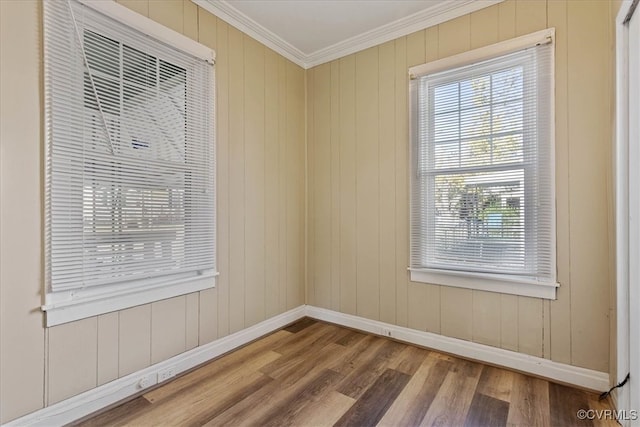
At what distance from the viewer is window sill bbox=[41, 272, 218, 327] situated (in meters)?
1.67

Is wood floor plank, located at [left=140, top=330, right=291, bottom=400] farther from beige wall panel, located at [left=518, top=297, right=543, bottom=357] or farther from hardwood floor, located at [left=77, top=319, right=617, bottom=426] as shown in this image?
beige wall panel, located at [left=518, top=297, right=543, bottom=357]

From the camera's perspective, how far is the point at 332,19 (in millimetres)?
2707

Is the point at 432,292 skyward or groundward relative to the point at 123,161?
groundward

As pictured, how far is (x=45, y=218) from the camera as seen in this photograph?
1646 millimetres

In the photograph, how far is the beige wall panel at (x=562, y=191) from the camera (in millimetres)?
2092

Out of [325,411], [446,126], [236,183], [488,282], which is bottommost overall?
[325,411]

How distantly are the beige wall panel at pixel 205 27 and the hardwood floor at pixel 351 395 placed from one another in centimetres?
257

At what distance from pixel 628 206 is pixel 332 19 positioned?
2.54 metres

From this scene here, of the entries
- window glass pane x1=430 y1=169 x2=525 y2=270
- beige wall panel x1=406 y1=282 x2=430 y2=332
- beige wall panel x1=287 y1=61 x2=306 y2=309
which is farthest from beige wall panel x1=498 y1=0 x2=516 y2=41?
beige wall panel x1=406 y1=282 x2=430 y2=332

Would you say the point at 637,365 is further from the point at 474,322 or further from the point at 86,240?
the point at 86,240

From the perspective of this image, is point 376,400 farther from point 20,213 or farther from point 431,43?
point 431,43

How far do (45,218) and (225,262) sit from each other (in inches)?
48.5

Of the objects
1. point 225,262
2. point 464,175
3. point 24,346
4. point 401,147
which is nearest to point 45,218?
point 24,346

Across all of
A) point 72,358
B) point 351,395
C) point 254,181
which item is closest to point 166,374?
point 72,358
